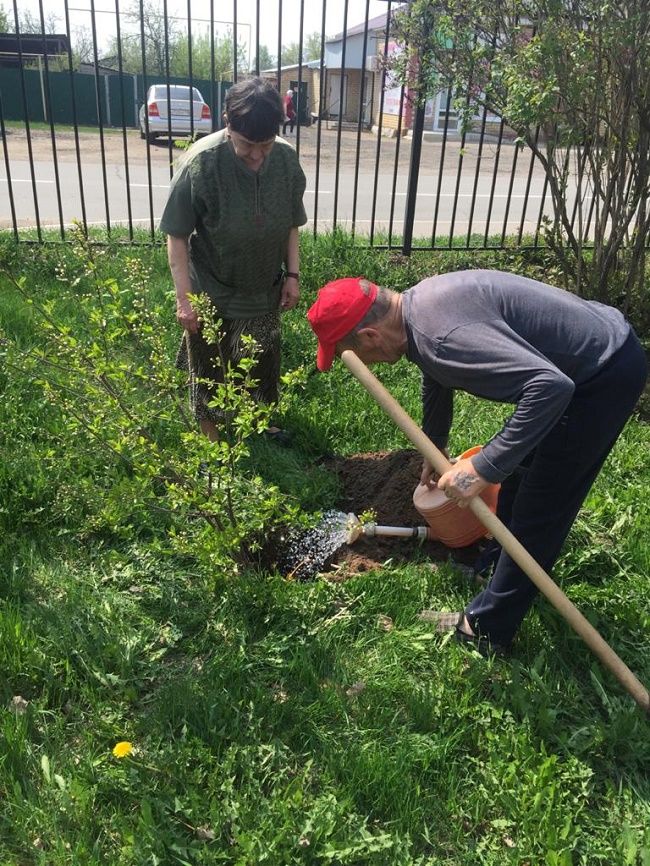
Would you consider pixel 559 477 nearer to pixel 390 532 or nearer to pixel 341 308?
pixel 341 308

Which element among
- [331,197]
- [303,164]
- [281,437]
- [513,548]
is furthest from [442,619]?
[303,164]

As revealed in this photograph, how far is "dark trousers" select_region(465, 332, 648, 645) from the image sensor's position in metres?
2.00

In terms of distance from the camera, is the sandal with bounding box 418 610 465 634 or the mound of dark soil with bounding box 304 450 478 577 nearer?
the sandal with bounding box 418 610 465 634

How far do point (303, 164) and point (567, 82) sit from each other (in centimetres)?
1352

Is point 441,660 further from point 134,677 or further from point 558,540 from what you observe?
point 134,677

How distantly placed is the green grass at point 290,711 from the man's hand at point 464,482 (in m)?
0.69

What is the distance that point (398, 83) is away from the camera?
18.3 ft

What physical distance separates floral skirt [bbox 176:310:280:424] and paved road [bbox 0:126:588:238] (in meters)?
2.94

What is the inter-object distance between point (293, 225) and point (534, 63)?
1.87 metres

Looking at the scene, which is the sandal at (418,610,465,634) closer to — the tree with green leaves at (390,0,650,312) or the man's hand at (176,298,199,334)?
the man's hand at (176,298,199,334)

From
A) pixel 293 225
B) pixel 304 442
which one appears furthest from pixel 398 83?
pixel 304 442

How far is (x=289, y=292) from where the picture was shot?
3.47 meters

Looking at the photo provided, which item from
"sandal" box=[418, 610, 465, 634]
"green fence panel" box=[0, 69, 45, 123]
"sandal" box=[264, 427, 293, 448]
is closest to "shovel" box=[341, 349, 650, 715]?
"sandal" box=[418, 610, 465, 634]

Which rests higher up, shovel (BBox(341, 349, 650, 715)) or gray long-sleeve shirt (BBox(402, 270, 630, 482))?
gray long-sleeve shirt (BBox(402, 270, 630, 482))
